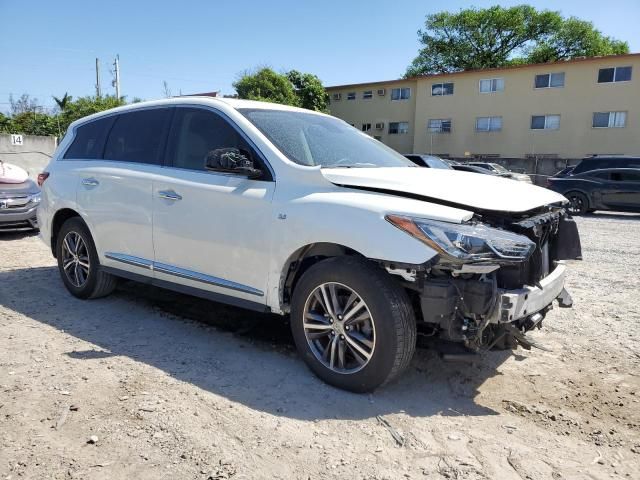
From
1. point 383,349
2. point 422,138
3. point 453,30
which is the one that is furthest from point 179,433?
point 453,30

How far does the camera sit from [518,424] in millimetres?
3047

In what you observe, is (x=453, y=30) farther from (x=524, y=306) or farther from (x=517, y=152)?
(x=524, y=306)

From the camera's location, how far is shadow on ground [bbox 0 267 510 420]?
3.23 metres

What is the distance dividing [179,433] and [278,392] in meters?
0.73

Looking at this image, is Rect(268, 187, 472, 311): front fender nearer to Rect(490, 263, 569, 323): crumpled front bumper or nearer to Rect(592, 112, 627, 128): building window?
Rect(490, 263, 569, 323): crumpled front bumper

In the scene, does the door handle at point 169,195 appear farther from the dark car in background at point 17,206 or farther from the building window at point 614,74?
the building window at point 614,74

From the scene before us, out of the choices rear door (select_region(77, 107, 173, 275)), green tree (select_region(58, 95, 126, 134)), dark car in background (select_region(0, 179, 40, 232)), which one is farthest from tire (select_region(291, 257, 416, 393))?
green tree (select_region(58, 95, 126, 134))

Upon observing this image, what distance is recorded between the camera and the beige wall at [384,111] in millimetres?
40188

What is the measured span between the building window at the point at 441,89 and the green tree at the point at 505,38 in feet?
52.5

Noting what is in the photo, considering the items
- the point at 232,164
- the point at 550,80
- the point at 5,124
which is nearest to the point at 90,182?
the point at 232,164

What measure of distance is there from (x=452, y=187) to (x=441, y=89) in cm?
3689

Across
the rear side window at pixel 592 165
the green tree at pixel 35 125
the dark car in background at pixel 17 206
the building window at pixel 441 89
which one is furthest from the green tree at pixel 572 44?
the dark car in background at pixel 17 206

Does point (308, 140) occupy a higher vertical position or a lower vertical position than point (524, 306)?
higher

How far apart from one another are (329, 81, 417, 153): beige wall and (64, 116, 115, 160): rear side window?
35.7m
